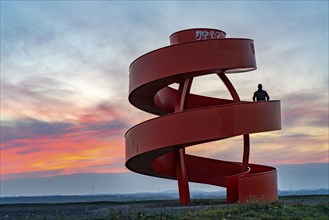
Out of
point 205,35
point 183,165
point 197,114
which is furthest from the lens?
point 205,35

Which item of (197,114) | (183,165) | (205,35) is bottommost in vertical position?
(183,165)

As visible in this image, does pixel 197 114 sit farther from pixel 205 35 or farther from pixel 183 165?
pixel 205 35

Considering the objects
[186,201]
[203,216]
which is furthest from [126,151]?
[203,216]

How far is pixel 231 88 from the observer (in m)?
21.0

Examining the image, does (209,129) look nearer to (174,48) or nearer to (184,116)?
(184,116)

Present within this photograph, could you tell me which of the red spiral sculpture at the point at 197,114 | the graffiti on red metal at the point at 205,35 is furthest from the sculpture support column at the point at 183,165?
the graffiti on red metal at the point at 205,35

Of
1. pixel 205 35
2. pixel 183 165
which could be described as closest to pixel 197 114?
pixel 183 165

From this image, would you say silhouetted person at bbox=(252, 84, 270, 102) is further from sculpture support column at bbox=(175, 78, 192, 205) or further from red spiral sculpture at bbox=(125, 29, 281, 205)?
sculpture support column at bbox=(175, 78, 192, 205)

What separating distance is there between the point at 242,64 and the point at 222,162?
21.7ft

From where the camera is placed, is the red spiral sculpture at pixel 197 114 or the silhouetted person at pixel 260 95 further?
the silhouetted person at pixel 260 95

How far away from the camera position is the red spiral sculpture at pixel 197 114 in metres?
18.0

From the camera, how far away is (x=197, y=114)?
59.0 feet

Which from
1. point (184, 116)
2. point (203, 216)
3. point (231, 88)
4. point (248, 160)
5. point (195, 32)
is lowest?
point (203, 216)

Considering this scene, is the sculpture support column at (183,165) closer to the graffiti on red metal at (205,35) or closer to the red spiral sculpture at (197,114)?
the red spiral sculpture at (197,114)
